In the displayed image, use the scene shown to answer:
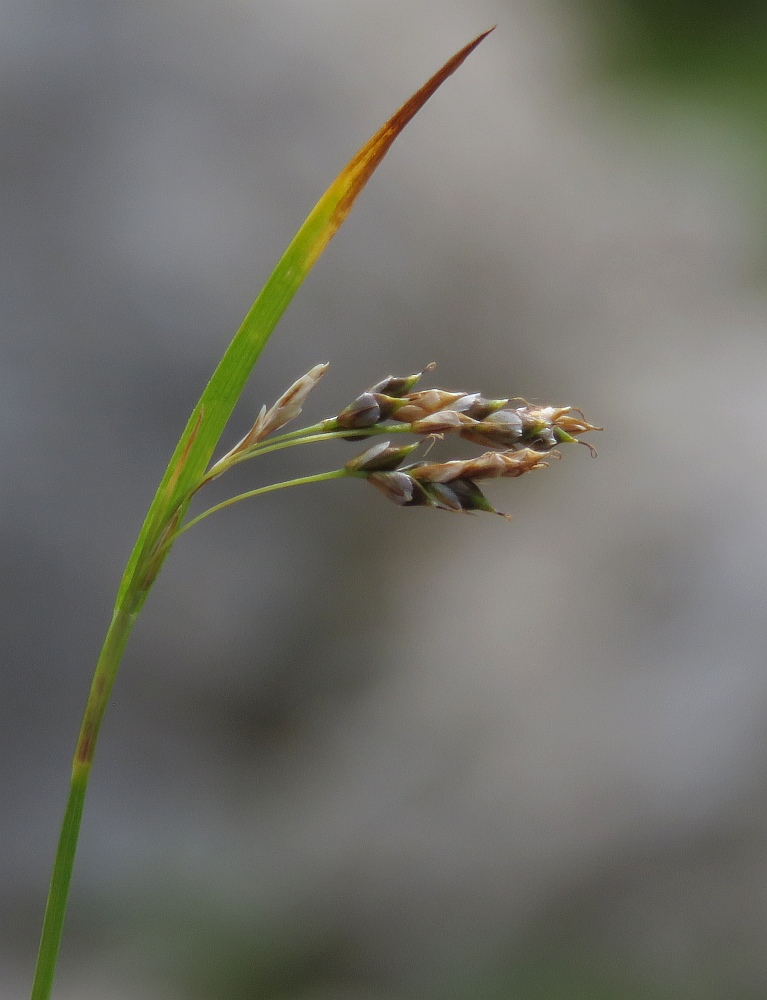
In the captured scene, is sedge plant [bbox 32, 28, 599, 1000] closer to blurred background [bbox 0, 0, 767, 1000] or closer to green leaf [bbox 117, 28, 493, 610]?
green leaf [bbox 117, 28, 493, 610]

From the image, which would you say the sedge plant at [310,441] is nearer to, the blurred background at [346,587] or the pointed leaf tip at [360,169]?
the pointed leaf tip at [360,169]

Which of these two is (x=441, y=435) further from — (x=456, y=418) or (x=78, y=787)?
(x=78, y=787)

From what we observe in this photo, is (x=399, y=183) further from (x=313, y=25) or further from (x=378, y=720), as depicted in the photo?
(x=378, y=720)

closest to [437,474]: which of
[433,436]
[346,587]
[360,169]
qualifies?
[433,436]

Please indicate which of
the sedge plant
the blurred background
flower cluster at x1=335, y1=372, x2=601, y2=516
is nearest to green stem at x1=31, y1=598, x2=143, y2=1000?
the sedge plant

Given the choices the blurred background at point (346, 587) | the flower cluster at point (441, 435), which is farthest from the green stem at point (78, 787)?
the blurred background at point (346, 587)

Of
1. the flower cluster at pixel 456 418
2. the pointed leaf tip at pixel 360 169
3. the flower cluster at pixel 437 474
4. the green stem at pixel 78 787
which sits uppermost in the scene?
the pointed leaf tip at pixel 360 169
